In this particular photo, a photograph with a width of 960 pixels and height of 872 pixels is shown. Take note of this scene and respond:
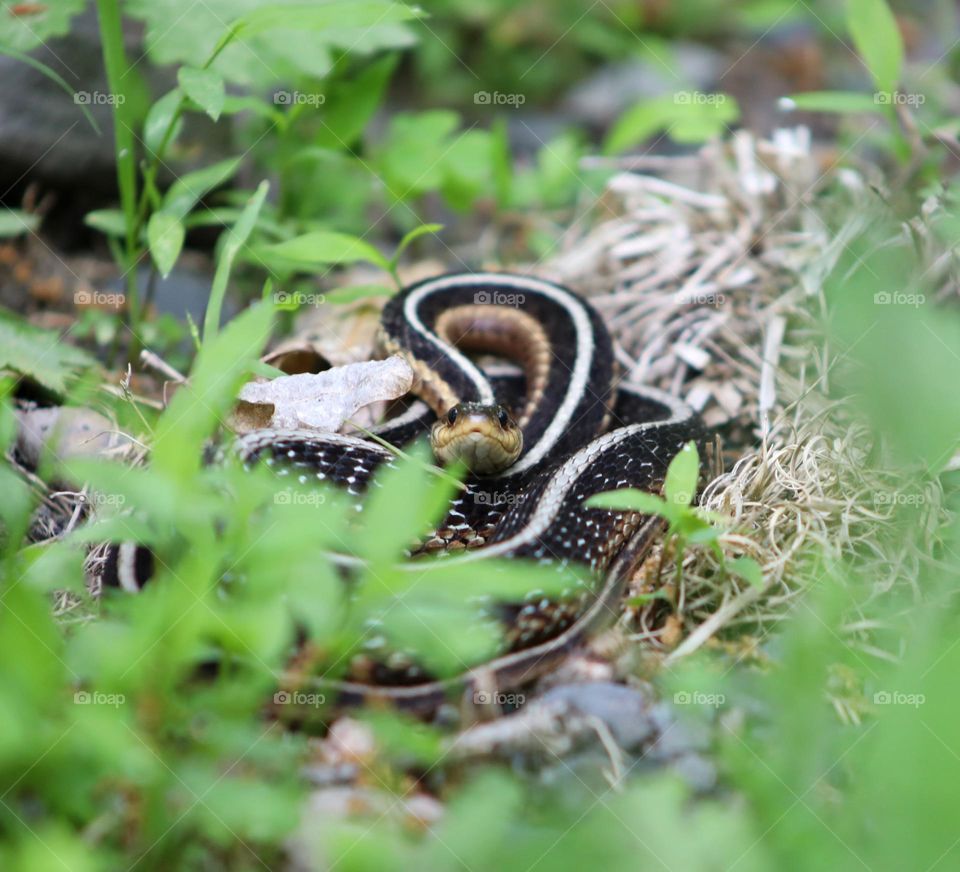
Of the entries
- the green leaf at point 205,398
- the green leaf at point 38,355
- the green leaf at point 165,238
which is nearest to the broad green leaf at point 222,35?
the green leaf at point 165,238

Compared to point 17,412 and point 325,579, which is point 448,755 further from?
point 17,412

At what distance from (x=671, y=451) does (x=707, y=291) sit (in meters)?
1.45

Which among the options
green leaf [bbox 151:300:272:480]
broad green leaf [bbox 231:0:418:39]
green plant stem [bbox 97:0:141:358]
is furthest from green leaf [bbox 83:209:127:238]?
green leaf [bbox 151:300:272:480]

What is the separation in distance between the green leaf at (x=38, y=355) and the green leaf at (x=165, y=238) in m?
0.58

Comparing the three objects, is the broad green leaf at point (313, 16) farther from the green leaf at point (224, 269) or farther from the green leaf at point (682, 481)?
the green leaf at point (682, 481)

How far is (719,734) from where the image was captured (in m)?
2.36

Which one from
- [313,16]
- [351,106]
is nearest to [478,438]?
[313,16]

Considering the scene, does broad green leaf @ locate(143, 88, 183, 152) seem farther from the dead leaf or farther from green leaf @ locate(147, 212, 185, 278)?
the dead leaf

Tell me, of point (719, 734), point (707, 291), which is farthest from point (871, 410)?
point (707, 291)

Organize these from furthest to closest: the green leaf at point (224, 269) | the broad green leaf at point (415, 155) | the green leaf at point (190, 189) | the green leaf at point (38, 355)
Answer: the broad green leaf at point (415, 155)
the green leaf at point (190, 189)
the green leaf at point (38, 355)
the green leaf at point (224, 269)

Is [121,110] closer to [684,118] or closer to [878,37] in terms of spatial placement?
[684,118]

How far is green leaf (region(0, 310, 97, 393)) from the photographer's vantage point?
12.7 ft

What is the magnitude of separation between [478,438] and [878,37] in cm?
293

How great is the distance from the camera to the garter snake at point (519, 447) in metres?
2.87
